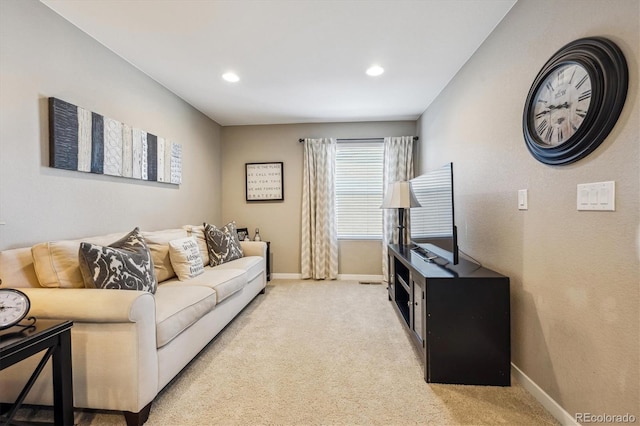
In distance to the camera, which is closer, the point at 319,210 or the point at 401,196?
the point at 401,196

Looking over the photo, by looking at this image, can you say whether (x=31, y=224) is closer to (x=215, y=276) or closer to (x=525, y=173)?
(x=215, y=276)

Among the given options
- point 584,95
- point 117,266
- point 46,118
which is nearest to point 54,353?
point 117,266

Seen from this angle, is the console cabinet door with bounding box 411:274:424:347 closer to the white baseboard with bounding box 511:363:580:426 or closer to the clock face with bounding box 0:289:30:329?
the white baseboard with bounding box 511:363:580:426

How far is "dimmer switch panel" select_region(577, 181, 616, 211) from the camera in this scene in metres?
1.16

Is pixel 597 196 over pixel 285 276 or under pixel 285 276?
over

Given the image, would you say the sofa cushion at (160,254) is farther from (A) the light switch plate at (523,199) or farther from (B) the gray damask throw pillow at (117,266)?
(A) the light switch plate at (523,199)

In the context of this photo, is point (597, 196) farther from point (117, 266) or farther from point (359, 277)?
point (359, 277)

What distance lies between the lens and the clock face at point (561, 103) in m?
1.27

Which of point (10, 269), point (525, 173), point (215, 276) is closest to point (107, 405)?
point (10, 269)

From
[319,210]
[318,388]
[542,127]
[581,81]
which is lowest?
[318,388]

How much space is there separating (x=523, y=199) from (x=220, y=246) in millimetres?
2810

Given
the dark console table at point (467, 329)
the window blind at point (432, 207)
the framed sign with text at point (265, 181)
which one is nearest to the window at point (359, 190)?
the framed sign with text at point (265, 181)

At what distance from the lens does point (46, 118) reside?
5.98 ft

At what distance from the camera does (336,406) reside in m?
1.59
